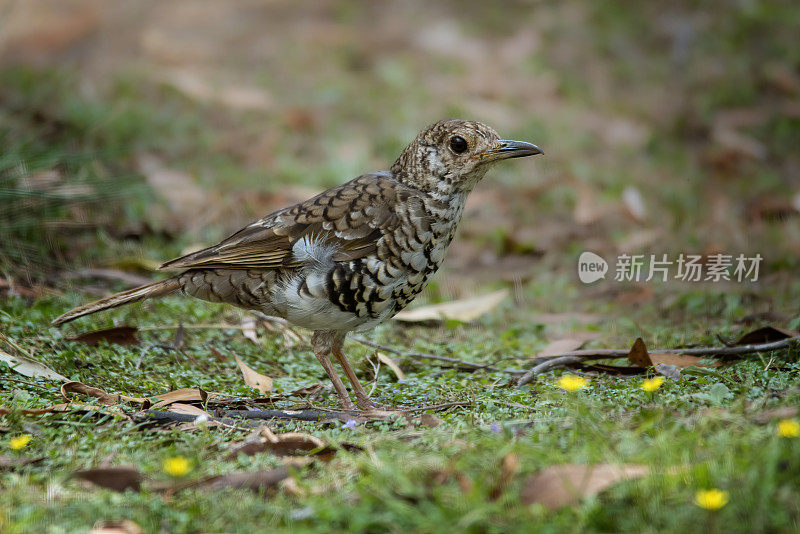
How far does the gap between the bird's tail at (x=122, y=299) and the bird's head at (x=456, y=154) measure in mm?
1247

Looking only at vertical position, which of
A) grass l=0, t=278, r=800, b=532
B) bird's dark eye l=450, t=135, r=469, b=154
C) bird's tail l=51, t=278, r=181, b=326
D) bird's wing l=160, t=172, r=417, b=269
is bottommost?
grass l=0, t=278, r=800, b=532

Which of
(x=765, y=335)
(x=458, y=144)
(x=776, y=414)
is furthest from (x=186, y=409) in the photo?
(x=765, y=335)

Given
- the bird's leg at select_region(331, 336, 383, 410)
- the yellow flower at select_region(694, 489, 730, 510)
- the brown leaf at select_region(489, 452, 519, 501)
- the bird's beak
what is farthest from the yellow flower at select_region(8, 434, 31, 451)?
the bird's beak

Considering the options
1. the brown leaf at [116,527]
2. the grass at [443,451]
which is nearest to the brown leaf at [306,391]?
the grass at [443,451]

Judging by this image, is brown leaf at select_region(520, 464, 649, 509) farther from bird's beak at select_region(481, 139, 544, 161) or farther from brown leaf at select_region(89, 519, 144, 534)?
bird's beak at select_region(481, 139, 544, 161)

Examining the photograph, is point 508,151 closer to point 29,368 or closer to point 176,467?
point 176,467

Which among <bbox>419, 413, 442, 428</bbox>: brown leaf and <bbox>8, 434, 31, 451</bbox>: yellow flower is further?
<bbox>419, 413, 442, 428</bbox>: brown leaf

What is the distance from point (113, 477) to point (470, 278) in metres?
3.68

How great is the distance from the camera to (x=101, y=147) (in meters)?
6.96

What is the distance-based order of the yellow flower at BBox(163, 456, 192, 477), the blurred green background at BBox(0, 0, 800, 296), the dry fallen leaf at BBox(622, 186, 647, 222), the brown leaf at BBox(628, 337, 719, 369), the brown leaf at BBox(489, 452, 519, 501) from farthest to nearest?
1. the dry fallen leaf at BBox(622, 186, 647, 222)
2. the blurred green background at BBox(0, 0, 800, 296)
3. the brown leaf at BBox(628, 337, 719, 369)
4. the yellow flower at BBox(163, 456, 192, 477)
5. the brown leaf at BBox(489, 452, 519, 501)

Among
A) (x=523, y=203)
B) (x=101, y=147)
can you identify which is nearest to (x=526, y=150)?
(x=523, y=203)

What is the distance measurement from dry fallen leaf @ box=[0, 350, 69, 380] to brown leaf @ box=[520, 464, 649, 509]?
229 centimetres

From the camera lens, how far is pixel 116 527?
8.14 feet

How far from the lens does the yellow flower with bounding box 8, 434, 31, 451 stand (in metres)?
2.96
